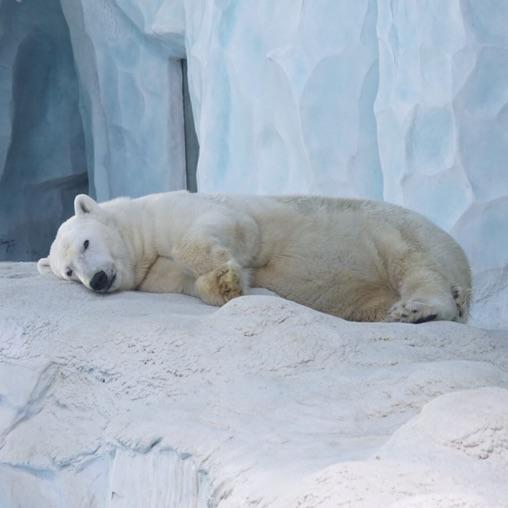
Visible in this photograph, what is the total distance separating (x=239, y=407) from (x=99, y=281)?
4.75ft

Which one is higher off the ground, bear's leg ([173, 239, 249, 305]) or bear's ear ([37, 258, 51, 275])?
bear's leg ([173, 239, 249, 305])

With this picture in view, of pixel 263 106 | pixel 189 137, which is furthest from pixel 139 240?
pixel 189 137

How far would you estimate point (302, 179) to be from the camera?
6.71 m

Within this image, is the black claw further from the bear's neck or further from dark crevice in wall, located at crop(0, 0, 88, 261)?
dark crevice in wall, located at crop(0, 0, 88, 261)

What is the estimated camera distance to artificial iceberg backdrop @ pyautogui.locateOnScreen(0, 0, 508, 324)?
18.5 ft

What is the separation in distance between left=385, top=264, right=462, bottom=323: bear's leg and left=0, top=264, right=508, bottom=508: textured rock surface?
24 centimetres

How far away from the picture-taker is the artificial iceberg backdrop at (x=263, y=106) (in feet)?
18.5

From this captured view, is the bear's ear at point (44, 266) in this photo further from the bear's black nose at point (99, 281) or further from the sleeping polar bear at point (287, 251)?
the bear's black nose at point (99, 281)

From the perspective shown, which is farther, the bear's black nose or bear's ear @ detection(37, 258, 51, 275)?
bear's ear @ detection(37, 258, 51, 275)

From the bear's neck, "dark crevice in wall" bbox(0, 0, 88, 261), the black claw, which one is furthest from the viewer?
"dark crevice in wall" bbox(0, 0, 88, 261)

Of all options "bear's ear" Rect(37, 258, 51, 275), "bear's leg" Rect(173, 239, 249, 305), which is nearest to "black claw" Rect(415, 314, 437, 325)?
"bear's leg" Rect(173, 239, 249, 305)

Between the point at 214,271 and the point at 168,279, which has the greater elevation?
the point at 214,271

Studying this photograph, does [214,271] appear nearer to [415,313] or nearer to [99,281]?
[99,281]

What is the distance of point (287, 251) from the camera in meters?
4.12
